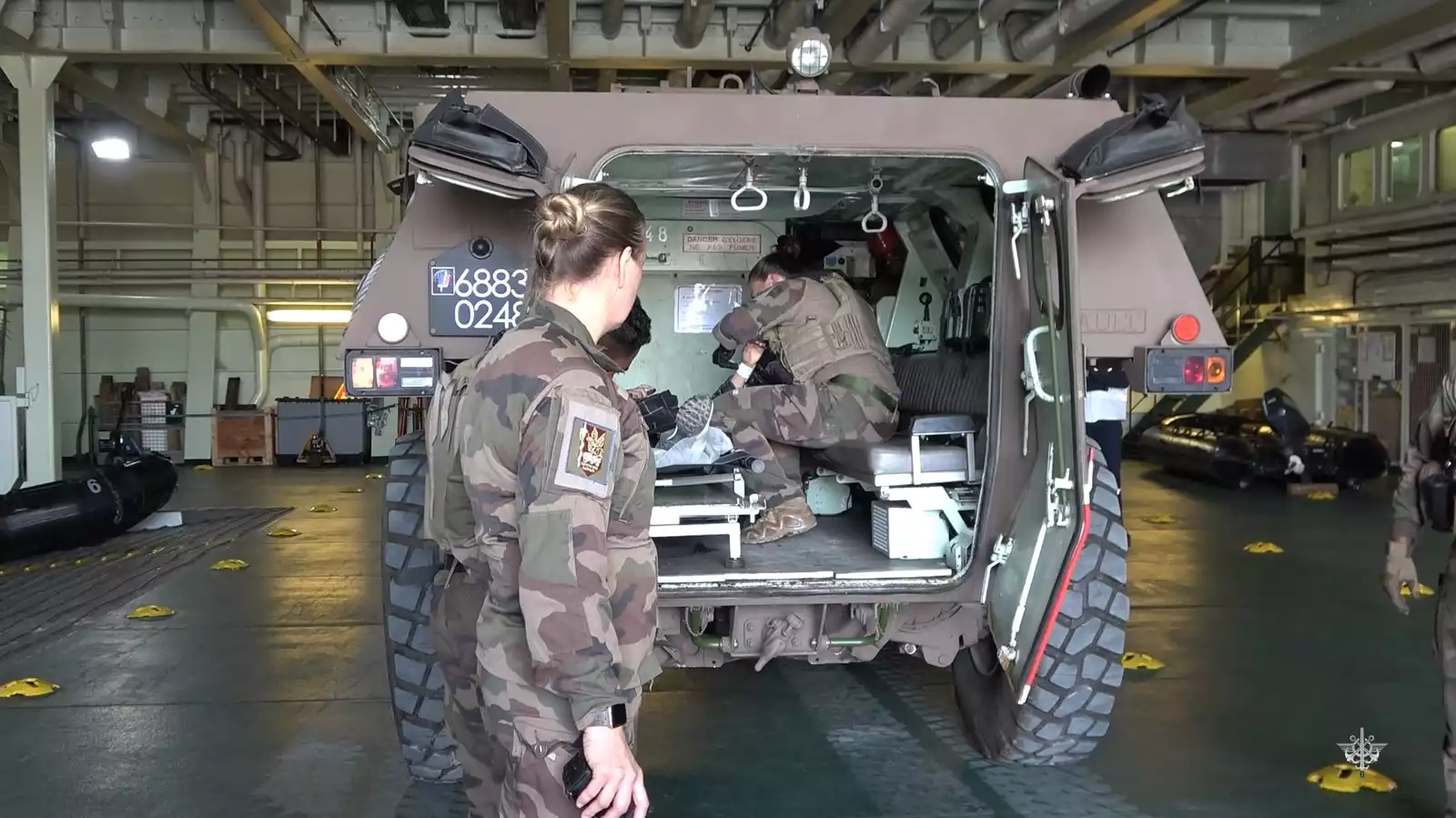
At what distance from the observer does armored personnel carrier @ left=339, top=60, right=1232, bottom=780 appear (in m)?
3.06

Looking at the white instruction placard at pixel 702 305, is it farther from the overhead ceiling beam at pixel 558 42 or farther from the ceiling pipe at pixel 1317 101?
the ceiling pipe at pixel 1317 101

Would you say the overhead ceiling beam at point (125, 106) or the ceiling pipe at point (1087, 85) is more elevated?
the overhead ceiling beam at point (125, 106)

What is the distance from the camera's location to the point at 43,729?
4.39m

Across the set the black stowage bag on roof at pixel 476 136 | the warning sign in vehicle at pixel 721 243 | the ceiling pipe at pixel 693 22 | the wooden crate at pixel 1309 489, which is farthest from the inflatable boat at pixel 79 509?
the wooden crate at pixel 1309 489

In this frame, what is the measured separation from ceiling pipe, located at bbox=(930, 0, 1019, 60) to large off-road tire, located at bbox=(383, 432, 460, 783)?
7235 millimetres

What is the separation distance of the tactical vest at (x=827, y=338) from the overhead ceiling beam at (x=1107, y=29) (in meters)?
5.44

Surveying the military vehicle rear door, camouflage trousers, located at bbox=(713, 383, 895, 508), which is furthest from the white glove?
the military vehicle rear door

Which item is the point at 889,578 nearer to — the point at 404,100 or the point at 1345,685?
the point at 1345,685

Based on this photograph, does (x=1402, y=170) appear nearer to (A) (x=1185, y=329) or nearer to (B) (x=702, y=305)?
(B) (x=702, y=305)

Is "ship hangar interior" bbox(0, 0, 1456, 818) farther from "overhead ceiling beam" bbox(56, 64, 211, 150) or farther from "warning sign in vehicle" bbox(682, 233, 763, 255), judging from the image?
"overhead ceiling beam" bbox(56, 64, 211, 150)

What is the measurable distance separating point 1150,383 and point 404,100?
39.9 ft

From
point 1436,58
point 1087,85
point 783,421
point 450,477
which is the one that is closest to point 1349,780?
point 783,421

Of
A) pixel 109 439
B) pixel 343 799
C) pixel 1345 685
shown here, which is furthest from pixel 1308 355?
pixel 109 439

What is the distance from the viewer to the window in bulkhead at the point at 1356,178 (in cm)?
1434
